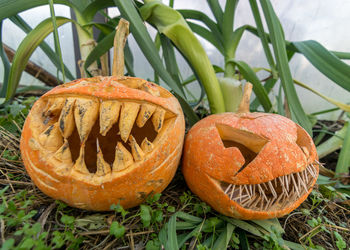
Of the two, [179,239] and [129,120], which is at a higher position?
[129,120]

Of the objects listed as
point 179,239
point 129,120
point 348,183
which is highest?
point 129,120

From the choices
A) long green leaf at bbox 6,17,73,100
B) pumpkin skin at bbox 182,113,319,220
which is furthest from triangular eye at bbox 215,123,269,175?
long green leaf at bbox 6,17,73,100

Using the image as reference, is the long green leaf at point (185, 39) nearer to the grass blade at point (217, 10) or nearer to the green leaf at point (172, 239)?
the grass blade at point (217, 10)

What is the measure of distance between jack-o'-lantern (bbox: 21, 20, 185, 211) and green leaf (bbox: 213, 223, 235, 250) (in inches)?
7.3

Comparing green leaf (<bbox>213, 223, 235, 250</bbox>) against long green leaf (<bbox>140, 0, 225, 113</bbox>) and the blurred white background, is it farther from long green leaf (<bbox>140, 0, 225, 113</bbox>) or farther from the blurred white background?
the blurred white background

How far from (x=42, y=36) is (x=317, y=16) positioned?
1.73 metres

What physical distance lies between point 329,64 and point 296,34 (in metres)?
1.03

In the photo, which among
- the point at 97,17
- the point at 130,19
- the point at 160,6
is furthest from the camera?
the point at 97,17

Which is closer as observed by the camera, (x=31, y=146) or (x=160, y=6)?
(x=31, y=146)

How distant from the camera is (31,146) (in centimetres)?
45

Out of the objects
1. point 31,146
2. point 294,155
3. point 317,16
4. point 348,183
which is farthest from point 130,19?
point 317,16

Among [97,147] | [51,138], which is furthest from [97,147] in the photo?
[51,138]

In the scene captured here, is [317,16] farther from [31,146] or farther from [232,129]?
[31,146]

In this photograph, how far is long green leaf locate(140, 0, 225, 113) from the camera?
68 centimetres
